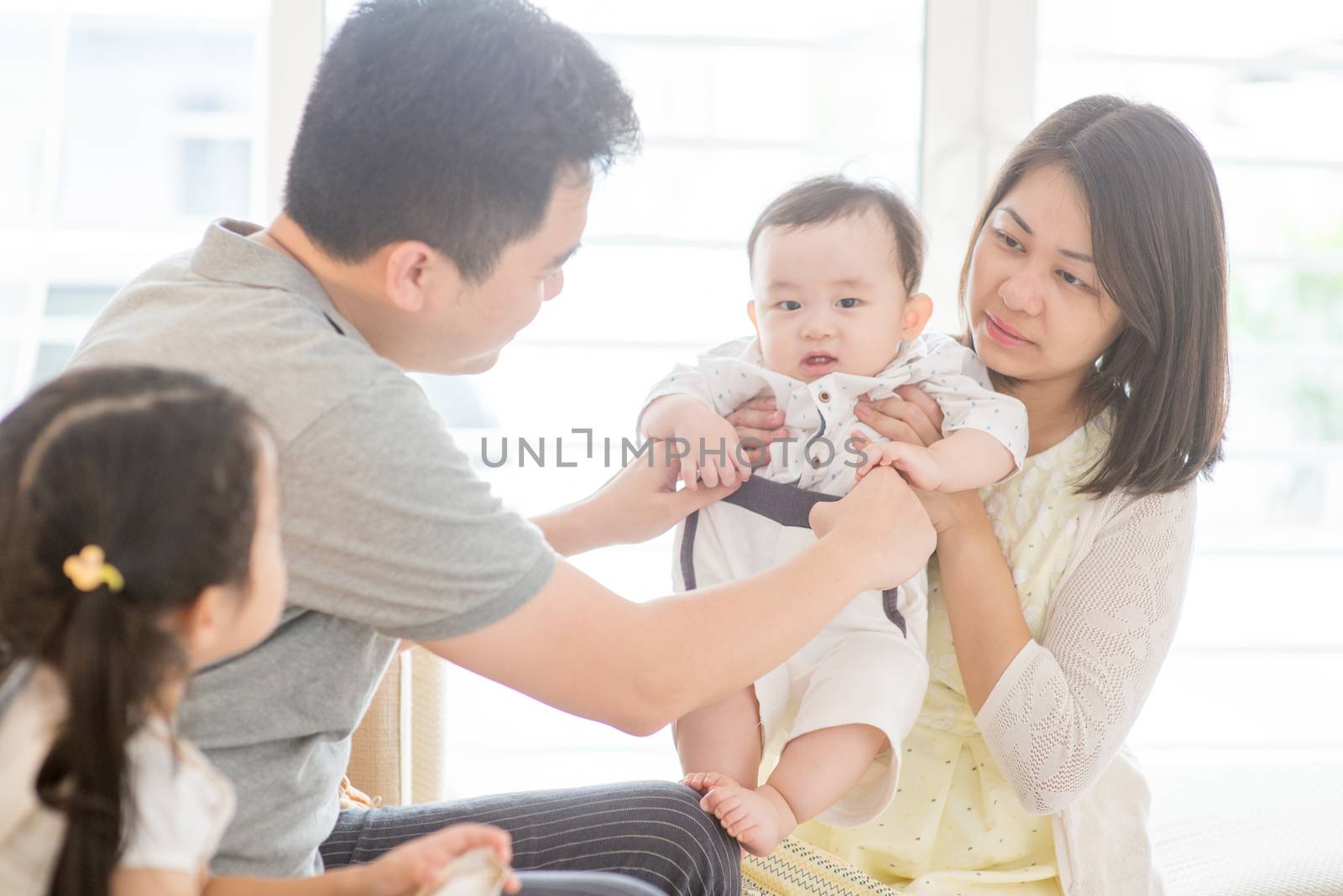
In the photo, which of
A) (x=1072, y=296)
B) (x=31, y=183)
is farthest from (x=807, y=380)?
(x=31, y=183)

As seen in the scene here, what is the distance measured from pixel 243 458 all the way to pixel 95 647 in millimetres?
162

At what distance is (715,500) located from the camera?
63.2 inches

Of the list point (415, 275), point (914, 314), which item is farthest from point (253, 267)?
point (914, 314)

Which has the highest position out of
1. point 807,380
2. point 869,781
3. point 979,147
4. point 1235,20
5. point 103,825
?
point 1235,20

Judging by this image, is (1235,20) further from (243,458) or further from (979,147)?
(243,458)

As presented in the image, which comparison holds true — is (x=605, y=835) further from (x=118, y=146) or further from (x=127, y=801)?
(x=118, y=146)

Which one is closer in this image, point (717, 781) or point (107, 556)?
point (107, 556)

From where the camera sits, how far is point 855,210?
1622 mm

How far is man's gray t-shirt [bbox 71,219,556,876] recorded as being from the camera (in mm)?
1010

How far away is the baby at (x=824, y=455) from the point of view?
1.45 meters

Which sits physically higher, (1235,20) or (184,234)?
(1235,20)

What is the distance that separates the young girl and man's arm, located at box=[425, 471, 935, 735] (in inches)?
10.1

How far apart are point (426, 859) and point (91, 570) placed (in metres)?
0.33

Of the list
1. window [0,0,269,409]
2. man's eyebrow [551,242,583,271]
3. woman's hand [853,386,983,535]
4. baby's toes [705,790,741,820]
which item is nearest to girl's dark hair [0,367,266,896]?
man's eyebrow [551,242,583,271]
